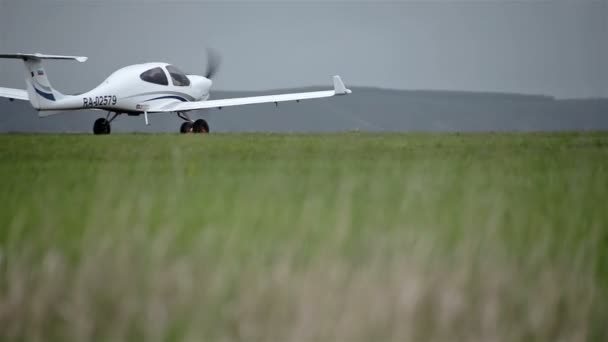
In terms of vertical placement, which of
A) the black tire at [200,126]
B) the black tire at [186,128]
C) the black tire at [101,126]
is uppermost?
the black tire at [200,126]

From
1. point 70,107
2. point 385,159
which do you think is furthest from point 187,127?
point 385,159

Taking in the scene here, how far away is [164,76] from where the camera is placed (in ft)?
102

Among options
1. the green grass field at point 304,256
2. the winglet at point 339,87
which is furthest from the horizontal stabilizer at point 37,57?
the green grass field at point 304,256

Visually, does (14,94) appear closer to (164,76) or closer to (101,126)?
(101,126)

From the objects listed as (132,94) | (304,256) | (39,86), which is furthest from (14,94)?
(304,256)

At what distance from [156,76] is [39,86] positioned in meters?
4.37

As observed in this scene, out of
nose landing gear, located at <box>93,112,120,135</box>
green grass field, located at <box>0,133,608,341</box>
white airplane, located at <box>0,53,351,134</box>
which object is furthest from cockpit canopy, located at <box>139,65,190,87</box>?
green grass field, located at <box>0,133,608,341</box>

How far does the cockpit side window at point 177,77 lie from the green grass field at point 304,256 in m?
19.6

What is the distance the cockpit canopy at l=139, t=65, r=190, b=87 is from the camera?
100ft

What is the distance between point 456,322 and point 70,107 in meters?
23.4

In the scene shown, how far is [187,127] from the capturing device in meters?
30.4

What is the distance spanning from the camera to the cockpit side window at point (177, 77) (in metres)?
31.4

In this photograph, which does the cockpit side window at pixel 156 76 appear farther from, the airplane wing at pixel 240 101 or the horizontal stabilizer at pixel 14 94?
the horizontal stabilizer at pixel 14 94

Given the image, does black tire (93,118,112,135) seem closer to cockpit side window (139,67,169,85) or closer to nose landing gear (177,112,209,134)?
cockpit side window (139,67,169,85)
